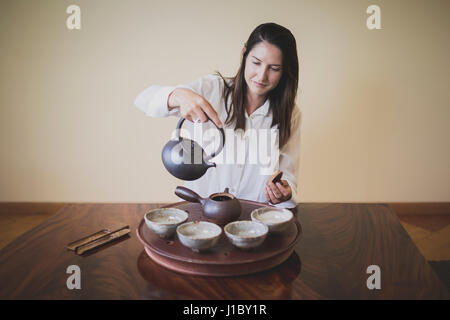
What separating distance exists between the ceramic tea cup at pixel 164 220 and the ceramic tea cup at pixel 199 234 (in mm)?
34

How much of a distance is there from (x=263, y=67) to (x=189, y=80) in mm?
1568

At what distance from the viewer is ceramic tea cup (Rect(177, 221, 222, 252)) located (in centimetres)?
106

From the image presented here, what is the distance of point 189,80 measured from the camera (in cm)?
321

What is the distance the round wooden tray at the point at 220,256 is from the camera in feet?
3.41

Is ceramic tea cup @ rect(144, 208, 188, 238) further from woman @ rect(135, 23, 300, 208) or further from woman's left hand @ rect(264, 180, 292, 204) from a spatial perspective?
woman @ rect(135, 23, 300, 208)

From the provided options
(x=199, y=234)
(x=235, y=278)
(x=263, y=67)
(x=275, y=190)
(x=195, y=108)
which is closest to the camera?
(x=235, y=278)

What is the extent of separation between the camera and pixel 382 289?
39.1 inches

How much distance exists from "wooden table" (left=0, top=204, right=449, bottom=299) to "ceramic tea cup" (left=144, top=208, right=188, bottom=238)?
0.10 metres

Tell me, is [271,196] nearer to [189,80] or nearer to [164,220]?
[164,220]

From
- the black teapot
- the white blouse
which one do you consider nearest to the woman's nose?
the white blouse

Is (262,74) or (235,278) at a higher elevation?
(262,74)

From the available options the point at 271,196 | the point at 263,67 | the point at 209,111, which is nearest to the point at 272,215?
the point at 271,196
